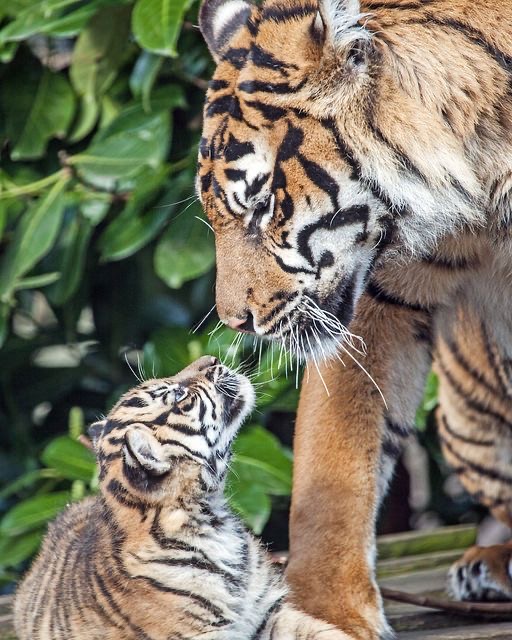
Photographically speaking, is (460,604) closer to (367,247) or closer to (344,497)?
(344,497)

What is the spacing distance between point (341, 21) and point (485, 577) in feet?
3.61

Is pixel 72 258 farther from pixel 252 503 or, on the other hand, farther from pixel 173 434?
pixel 173 434

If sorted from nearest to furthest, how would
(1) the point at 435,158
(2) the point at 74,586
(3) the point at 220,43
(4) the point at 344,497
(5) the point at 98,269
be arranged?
(2) the point at 74,586
(1) the point at 435,158
(3) the point at 220,43
(4) the point at 344,497
(5) the point at 98,269

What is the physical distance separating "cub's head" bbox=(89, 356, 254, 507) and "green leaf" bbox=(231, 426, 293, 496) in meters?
0.54

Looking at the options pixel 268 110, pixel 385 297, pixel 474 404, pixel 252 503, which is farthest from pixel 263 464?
pixel 268 110

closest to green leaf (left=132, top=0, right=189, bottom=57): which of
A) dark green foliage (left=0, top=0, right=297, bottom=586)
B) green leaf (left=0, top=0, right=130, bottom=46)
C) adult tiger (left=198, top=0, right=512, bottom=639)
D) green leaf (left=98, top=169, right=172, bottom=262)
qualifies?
dark green foliage (left=0, top=0, right=297, bottom=586)

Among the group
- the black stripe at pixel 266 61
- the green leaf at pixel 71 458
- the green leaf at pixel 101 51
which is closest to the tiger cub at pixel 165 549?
the black stripe at pixel 266 61

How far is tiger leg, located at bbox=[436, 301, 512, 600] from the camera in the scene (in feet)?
7.27

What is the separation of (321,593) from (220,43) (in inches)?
36.1

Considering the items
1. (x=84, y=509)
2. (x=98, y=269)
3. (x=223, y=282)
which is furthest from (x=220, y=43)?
(x=98, y=269)

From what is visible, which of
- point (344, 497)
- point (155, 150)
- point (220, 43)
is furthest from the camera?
point (155, 150)

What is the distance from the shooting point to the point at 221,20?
1917 millimetres

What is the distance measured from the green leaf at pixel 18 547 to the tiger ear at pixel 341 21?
1.34 metres

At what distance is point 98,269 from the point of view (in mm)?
3057
